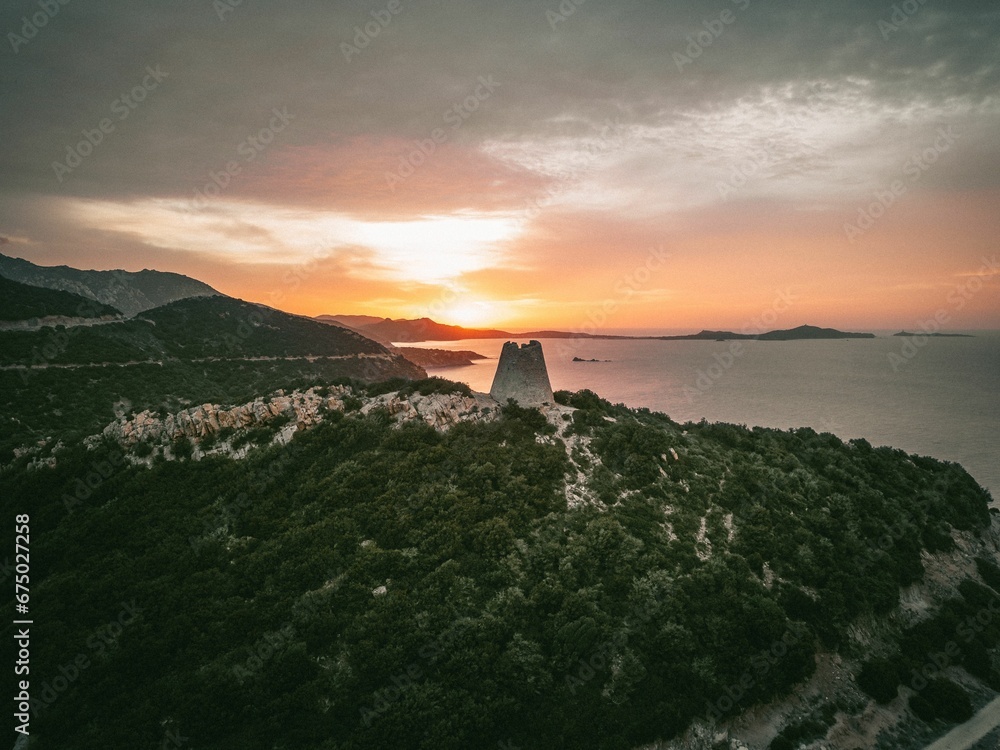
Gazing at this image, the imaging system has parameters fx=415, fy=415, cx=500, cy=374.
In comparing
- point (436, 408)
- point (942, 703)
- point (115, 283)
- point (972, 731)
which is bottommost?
point (972, 731)

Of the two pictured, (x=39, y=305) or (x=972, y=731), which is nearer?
(x=972, y=731)

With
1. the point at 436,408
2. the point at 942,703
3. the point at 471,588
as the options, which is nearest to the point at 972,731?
the point at 942,703

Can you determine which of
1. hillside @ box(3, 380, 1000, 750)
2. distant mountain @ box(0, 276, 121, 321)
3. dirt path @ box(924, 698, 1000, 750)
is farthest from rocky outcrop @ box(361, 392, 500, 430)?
distant mountain @ box(0, 276, 121, 321)

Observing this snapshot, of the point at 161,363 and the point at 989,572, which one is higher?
the point at 161,363

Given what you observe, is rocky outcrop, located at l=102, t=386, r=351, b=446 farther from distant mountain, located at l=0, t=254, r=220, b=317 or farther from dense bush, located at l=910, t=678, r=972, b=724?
distant mountain, located at l=0, t=254, r=220, b=317

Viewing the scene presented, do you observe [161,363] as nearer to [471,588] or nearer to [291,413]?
[291,413]

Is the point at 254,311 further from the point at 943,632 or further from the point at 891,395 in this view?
the point at 891,395
